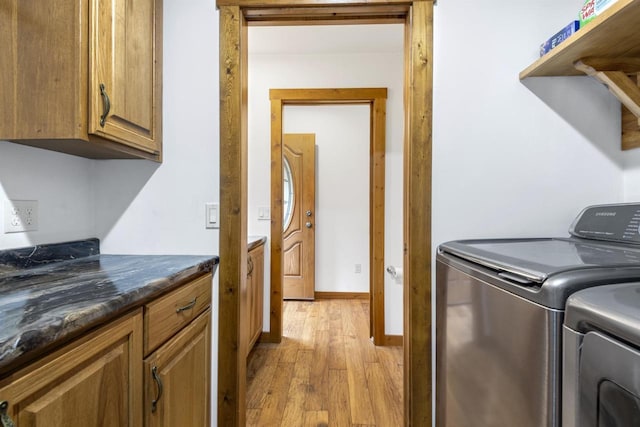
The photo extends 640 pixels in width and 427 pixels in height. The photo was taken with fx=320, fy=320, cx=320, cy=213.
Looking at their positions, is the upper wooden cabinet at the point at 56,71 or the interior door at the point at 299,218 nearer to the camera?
the upper wooden cabinet at the point at 56,71

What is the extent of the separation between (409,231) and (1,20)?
5.10 ft

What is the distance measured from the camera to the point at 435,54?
1.38m

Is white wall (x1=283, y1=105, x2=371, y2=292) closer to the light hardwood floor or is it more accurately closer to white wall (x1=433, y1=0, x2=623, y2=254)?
the light hardwood floor

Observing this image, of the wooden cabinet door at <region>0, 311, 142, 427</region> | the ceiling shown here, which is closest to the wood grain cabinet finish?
the wooden cabinet door at <region>0, 311, 142, 427</region>

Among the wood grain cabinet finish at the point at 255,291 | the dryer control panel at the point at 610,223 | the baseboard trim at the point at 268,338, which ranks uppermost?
the dryer control panel at the point at 610,223

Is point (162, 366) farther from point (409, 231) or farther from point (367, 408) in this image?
point (367, 408)

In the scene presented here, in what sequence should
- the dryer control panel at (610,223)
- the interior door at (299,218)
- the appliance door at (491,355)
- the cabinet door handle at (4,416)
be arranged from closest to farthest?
the cabinet door handle at (4,416) < the appliance door at (491,355) < the dryer control panel at (610,223) < the interior door at (299,218)

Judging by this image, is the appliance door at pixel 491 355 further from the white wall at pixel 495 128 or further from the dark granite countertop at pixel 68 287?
the dark granite countertop at pixel 68 287

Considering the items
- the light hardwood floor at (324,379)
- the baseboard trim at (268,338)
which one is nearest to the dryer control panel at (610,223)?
the light hardwood floor at (324,379)

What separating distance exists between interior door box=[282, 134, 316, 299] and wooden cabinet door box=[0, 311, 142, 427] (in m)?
3.01

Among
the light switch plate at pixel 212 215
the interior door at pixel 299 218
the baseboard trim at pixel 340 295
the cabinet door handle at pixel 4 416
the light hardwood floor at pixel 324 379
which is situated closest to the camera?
the cabinet door handle at pixel 4 416

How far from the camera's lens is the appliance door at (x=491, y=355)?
71 cm

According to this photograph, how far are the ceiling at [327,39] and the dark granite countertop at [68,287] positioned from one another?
1.94 m

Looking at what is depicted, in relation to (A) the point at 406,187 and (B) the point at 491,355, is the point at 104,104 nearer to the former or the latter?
(A) the point at 406,187
